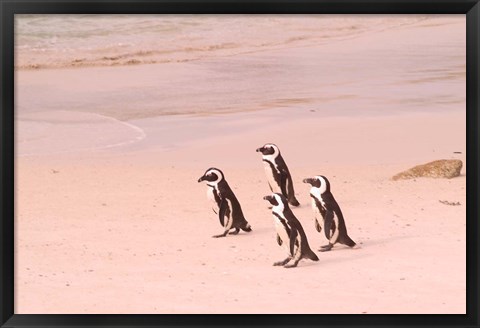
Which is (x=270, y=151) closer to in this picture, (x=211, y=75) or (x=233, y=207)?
(x=233, y=207)

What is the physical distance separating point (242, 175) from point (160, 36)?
17.9 metres

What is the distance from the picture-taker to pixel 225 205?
12016 millimetres

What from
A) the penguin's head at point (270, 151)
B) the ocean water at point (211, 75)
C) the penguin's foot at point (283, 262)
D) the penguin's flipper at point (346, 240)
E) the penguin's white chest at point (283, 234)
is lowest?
the penguin's foot at point (283, 262)

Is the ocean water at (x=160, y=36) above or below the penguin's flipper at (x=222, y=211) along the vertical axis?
above

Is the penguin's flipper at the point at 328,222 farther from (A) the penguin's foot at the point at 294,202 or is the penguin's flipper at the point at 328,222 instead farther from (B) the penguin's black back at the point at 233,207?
(A) the penguin's foot at the point at 294,202

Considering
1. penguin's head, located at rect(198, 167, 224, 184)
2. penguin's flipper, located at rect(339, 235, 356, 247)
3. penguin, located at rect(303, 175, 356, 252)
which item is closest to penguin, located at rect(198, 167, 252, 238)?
penguin's head, located at rect(198, 167, 224, 184)

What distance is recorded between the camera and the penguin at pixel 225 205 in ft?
39.2

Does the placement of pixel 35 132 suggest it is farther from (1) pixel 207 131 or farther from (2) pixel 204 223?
(2) pixel 204 223

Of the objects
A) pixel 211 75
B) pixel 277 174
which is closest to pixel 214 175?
pixel 277 174

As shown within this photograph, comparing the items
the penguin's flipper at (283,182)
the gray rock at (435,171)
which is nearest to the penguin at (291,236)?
the penguin's flipper at (283,182)

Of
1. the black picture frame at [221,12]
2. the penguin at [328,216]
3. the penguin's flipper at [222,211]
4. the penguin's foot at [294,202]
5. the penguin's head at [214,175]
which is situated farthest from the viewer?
the penguin's foot at [294,202]

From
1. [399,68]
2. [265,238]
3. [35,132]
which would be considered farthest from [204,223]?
[399,68]

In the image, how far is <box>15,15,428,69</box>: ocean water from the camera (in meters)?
31.4

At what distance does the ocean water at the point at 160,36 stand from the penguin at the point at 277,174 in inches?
682
